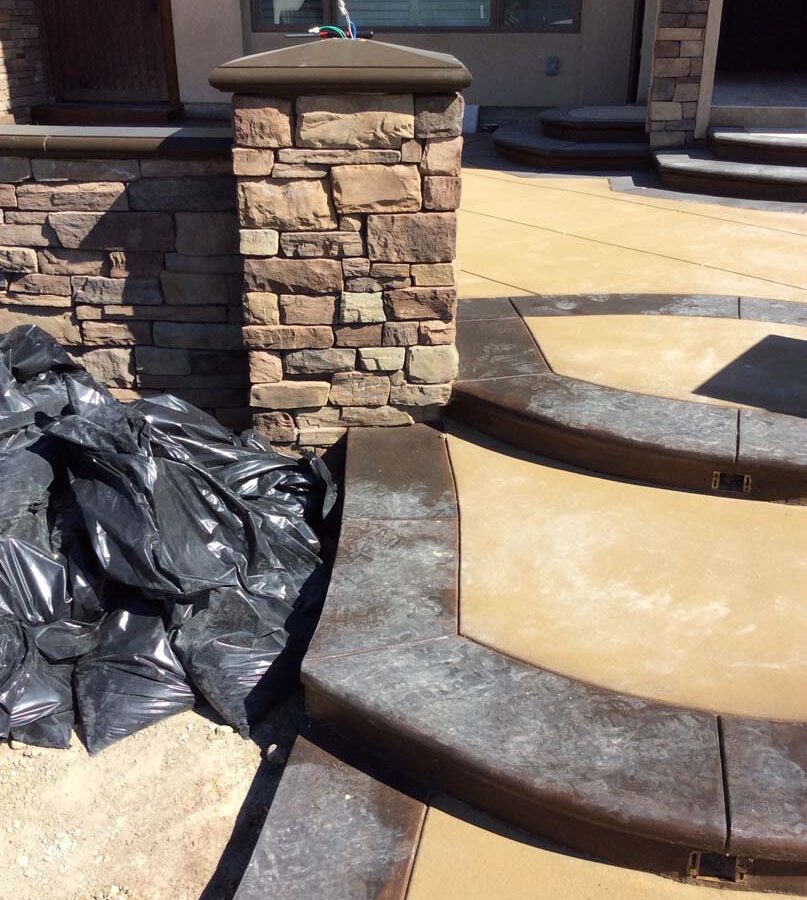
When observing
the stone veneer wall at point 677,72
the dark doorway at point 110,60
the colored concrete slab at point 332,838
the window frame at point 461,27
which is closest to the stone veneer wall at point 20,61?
the dark doorway at point 110,60

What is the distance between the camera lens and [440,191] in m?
3.50

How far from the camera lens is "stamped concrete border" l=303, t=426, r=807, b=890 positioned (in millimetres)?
2082

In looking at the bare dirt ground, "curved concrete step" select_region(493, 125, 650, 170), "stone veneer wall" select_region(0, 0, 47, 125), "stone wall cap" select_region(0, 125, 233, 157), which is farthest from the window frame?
the bare dirt ground

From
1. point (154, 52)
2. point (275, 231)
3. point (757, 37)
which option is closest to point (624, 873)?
point (275, 231)

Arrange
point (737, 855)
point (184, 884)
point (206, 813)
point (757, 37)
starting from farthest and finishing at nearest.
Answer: point (757, 37)
point (206, 813)
point (184, 884)
point (737, 855)

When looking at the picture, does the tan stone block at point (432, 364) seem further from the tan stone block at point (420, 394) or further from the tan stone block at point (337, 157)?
the tan stone block at point (337, 157)

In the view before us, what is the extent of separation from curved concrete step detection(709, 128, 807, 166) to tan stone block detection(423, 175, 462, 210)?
534 centimetres

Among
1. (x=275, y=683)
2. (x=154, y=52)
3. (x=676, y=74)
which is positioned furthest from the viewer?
(x=154, y=52)

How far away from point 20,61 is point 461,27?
521 cm

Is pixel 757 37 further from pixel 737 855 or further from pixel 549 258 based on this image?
pixel 737 855

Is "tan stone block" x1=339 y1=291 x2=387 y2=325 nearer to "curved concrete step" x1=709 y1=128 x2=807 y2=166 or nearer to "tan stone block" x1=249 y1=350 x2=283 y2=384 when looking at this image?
"tan stone block" x1=249 y1=350 x2=283 y2=384

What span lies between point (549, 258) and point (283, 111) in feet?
9.46

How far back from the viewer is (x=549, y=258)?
5.91 meters

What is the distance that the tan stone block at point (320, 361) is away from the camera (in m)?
3.77
